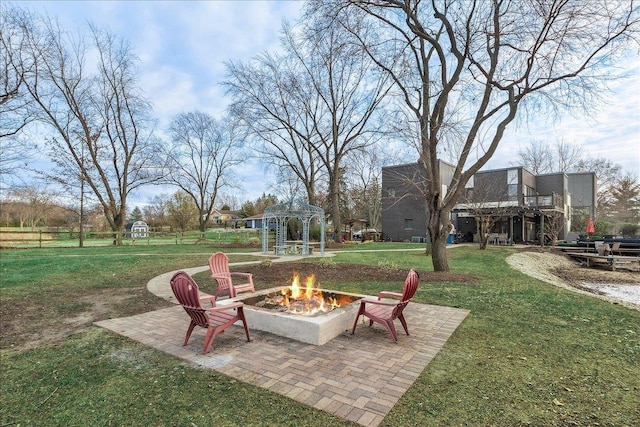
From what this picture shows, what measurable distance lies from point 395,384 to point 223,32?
36.0ft

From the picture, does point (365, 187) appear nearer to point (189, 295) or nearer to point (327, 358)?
point (327, 358)

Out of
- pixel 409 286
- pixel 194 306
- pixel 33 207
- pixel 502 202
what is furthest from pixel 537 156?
pixel 33 207

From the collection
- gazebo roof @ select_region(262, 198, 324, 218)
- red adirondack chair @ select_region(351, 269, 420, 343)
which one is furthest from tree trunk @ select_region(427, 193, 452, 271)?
gazebo roof @ select_region(262, 198, 324, 218)

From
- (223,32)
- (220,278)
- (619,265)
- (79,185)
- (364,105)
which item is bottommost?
(619,265)

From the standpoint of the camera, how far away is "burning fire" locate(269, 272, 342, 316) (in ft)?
15.9

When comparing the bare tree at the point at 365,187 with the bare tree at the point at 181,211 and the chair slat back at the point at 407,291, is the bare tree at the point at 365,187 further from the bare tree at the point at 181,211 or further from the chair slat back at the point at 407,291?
the chair slat back at the point at 407,291

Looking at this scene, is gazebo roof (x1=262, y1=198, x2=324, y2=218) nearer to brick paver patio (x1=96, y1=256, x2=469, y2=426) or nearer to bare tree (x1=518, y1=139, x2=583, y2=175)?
brick paver patio (x1=96, y1=256, x2=469, y2=426)

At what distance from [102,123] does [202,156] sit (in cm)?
1050

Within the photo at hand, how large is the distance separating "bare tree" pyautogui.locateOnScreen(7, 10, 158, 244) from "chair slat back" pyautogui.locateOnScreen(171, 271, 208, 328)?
24.0m

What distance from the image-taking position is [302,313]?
4.57m

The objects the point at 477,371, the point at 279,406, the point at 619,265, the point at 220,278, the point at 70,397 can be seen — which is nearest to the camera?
the point at 279,406

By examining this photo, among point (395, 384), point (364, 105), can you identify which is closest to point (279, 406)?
→ point (395, 384)

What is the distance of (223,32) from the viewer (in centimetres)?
1022

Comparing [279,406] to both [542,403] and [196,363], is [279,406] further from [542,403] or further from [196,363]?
[542,403]
